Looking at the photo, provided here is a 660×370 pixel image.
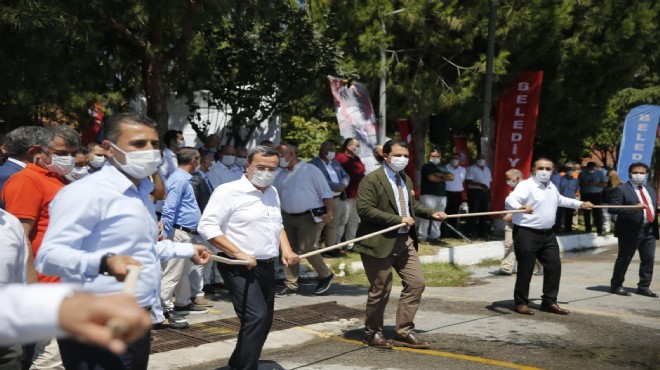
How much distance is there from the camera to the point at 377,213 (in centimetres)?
755

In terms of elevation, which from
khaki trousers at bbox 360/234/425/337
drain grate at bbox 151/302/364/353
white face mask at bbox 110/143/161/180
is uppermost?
white face mask at bbox 110/143/161/180

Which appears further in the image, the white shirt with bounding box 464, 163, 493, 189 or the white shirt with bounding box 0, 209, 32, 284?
the white shirt with bounding box 464, 163, 493, 189

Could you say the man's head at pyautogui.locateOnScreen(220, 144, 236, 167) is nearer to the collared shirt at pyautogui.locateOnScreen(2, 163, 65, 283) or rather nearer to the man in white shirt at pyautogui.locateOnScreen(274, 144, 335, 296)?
the man in white shirt at pyautogui.locateOnScreen(274, 144, 335, 296)

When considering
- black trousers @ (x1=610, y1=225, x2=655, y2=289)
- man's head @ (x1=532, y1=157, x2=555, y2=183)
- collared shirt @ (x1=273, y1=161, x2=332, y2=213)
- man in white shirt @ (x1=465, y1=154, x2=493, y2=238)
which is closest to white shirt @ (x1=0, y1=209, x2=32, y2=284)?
collared shirt @ (x1=273, y1=161, x2=332, y2=213)

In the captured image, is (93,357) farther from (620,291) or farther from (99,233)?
(620,291)

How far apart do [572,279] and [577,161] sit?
13.5 m

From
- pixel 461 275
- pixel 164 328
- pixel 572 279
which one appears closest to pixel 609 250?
Answer: pixel 572 279

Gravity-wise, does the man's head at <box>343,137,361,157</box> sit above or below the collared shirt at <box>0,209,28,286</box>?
above

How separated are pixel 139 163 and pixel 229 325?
454cm

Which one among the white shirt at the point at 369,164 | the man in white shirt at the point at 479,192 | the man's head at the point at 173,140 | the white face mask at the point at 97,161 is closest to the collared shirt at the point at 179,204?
the white face mask at the point at 97,161

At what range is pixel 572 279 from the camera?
1266 centimetres

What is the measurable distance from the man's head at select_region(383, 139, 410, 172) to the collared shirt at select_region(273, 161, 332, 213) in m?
2.70

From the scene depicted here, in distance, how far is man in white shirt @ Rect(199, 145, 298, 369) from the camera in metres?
5.84

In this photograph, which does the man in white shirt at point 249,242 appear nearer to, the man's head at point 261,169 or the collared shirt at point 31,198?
the man's head at point 261,169
